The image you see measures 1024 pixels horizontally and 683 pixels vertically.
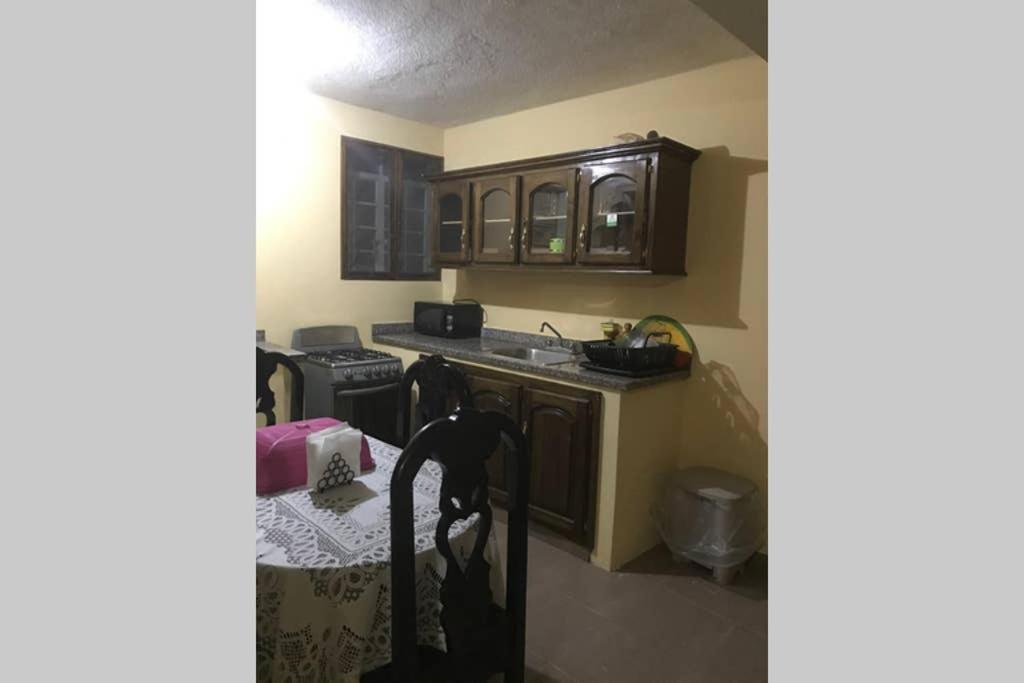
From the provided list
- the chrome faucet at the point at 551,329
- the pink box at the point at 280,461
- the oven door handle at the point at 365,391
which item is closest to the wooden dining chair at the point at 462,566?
the pink box at the point at 280,461

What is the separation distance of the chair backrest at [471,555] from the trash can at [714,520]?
1429 millimetres

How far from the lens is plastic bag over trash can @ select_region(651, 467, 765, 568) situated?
2457mm

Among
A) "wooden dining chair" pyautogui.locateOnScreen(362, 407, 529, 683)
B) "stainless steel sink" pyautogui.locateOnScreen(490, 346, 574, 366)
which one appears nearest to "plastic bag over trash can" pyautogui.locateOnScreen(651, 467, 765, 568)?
"stainless steel sink" pyautogui.locateOnScreen(490, 346, 574, 366)

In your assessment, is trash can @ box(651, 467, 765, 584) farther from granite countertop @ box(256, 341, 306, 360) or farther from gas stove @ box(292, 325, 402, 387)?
granite countertop @ box(256, 341, 306, 360)

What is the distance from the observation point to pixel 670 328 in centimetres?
293

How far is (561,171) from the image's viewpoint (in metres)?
2.94

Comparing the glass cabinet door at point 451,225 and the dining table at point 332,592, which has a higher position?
the glass cabinet door at point 451,225

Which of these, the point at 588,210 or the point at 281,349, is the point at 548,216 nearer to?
the point at 588,210

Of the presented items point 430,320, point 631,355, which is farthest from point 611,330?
point 430,320

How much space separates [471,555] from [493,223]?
2486 millimetres

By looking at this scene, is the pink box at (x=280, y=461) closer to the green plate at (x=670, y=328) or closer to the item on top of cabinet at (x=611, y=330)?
the item on top of cabinet at (x=611, y=330)

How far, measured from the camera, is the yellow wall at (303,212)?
321 centimetres

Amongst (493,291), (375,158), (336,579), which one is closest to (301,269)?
(375,158)

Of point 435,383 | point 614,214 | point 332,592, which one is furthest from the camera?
point 614,214
